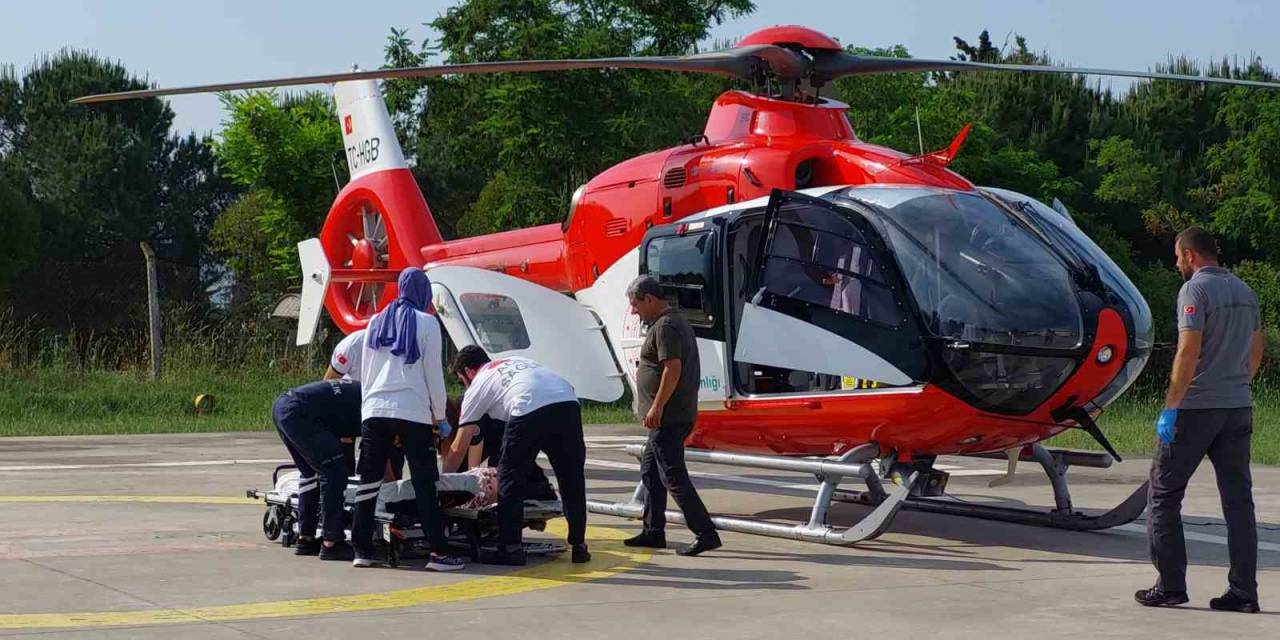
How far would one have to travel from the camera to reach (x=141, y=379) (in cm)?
2517

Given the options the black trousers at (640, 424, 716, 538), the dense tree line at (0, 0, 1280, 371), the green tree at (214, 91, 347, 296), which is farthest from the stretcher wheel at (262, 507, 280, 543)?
the green tree at (214, 91, 347, 296)

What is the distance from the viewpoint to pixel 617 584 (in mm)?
8250

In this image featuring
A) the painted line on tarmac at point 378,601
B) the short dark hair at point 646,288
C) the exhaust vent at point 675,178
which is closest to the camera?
the painted line on tarmac at point 378,601

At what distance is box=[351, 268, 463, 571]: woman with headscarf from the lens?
8.55 meters

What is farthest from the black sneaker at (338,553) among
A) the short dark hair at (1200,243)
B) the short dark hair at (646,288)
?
the short dark hair at (1200,243)

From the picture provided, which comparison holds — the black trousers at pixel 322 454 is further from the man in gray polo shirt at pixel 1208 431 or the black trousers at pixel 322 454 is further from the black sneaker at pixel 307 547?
the man in gray polo shirt at pixel 1208 431

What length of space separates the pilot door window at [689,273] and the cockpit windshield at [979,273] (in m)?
1.29

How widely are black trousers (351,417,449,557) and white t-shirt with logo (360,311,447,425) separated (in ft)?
0.21

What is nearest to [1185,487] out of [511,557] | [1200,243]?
[1200,243]

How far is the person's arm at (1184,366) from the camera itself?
7496 millimetres

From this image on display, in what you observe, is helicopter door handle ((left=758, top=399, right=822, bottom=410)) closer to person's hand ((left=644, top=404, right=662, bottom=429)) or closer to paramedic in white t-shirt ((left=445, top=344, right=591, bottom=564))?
person's hand ((left=644, top=404, right=662, bottom=429))

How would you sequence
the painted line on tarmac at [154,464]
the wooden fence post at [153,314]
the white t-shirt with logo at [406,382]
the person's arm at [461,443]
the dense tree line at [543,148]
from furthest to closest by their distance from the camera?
the dense tree line at [543,148]
the wooden fence post at [153,314]
the painted line on tarmac at [154,464]
the person's arm at [461,443]
the white t-shirt with logo at [406,382]

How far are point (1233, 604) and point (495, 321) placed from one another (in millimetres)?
7126

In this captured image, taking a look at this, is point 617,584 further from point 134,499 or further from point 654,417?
point 134,499
